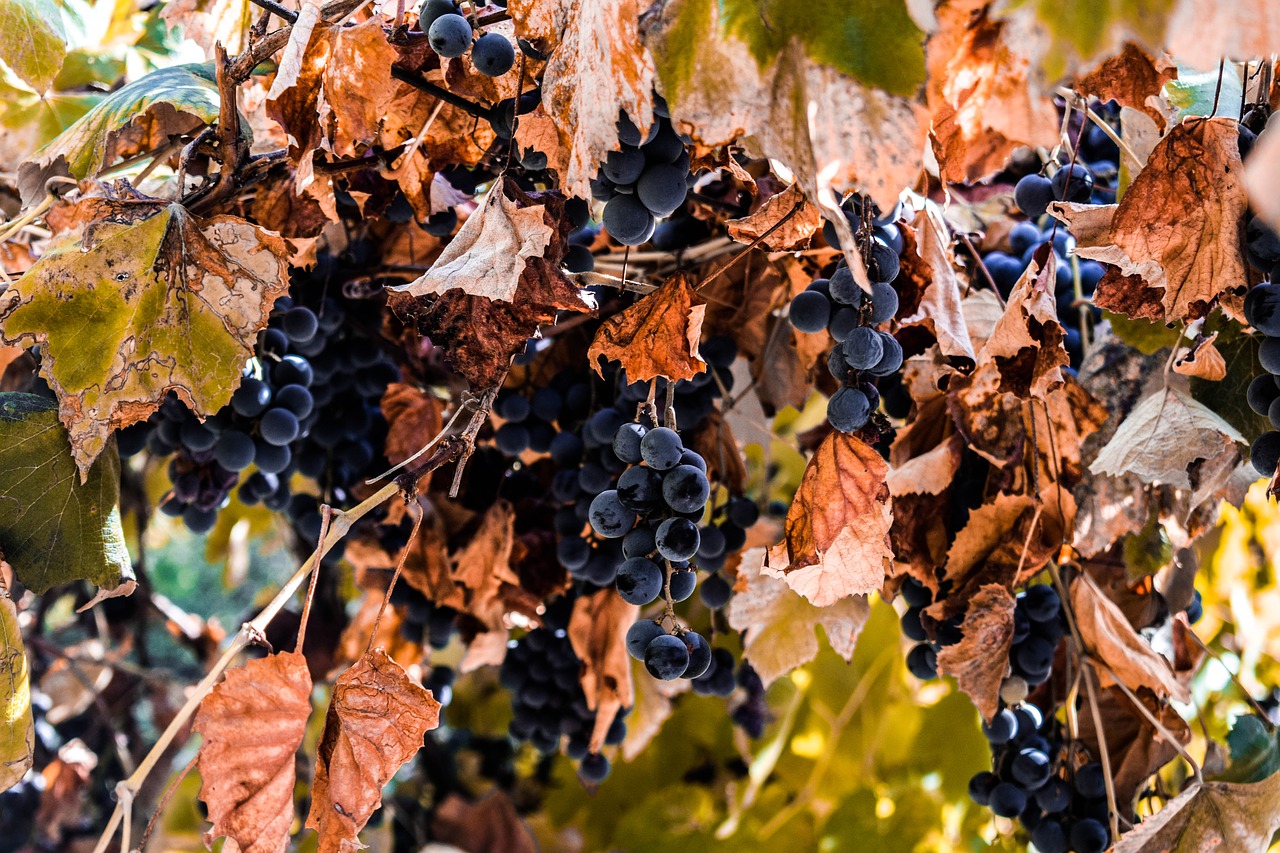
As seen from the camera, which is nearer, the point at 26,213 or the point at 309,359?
the point at 26,213

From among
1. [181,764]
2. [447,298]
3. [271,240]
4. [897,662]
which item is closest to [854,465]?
[447,298]

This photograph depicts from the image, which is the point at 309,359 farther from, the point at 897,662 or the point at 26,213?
the point at 897,662

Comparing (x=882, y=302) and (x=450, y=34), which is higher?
(x=450, y=34)

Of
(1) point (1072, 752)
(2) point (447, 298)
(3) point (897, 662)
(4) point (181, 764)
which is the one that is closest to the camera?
(2) point (447, 298)

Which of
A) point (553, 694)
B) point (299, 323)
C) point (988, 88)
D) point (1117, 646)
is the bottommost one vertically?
point (553, 694)

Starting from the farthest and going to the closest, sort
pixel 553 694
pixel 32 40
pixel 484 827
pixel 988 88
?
pixel 484 827
pixel 553 694
pixel 32 40
pixel 988 88

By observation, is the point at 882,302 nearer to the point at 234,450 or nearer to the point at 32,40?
the point at 234,450

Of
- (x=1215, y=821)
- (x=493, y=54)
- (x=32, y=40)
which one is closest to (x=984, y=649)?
(x=1215, y=821)

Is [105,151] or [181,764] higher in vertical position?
[105,151]
